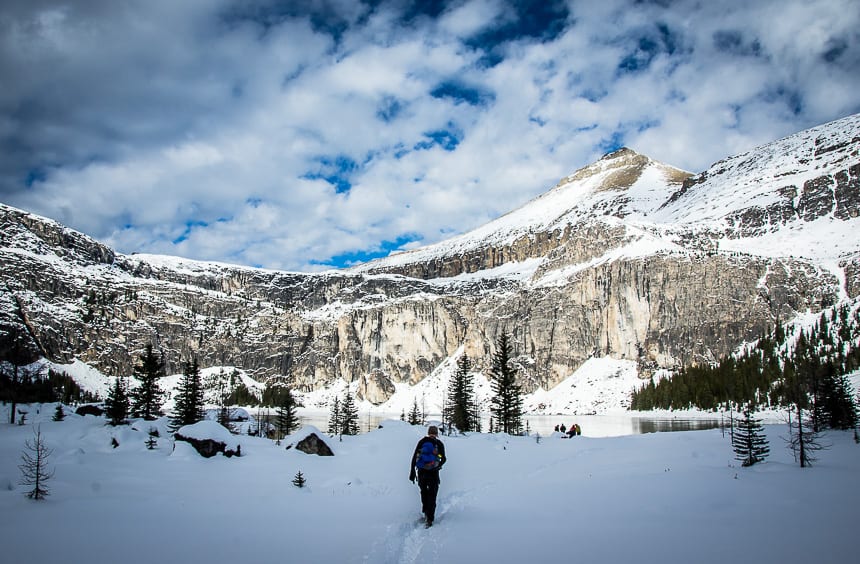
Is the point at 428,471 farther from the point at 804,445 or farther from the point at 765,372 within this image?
the point at 765,372

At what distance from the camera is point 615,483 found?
14016mm

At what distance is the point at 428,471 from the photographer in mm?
11234

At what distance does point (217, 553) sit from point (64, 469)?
31.3 ft

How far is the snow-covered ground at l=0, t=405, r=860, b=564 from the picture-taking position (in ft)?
24.6

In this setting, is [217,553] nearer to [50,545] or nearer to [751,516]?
[50,545]

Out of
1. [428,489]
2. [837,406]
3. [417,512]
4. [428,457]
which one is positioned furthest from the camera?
[837,406]

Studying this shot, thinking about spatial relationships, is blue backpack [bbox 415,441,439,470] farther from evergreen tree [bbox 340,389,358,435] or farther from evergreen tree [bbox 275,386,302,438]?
evergreen tree [bbox 340,389,358,435]

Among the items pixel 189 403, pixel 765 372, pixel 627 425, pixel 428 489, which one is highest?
pixel 428 489

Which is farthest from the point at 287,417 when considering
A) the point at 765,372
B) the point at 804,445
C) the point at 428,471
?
the point at 765,372

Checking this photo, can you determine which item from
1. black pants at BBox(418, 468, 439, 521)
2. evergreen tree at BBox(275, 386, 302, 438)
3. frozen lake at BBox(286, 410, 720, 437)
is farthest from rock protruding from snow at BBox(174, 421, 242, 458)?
frozen lake at BBox(286, 410, 720, 437)

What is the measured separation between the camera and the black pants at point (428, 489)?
1102cm

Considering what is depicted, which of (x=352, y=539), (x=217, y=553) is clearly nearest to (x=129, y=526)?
(x=217, y=553)

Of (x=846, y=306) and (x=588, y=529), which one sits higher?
(x=846, y=306)

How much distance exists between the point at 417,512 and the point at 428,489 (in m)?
1.66
